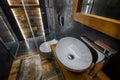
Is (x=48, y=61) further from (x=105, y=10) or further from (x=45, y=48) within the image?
(x=105, y=10)

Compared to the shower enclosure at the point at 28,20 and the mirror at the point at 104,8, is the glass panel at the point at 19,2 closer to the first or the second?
the shower enclosure at the point at 28,20

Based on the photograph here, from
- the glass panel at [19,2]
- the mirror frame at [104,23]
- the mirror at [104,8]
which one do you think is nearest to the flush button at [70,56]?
the mirror frame at [104,23]

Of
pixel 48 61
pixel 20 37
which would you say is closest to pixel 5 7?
pixel 20 37

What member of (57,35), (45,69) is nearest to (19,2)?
(57,35)

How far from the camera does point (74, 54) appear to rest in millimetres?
746

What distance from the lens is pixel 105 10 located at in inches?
21.1

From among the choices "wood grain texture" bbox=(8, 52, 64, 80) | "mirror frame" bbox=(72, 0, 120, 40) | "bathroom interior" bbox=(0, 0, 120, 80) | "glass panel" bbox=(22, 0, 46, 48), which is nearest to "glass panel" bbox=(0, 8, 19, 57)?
"bathroom interior" bbox=(0, 0, 120, 80)

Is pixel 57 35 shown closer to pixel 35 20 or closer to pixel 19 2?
pixel 35 20

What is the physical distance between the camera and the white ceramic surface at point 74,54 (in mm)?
597

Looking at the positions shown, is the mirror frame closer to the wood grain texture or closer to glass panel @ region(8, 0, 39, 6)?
the wood grain texture

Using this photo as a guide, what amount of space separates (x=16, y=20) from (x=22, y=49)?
2.99 ft

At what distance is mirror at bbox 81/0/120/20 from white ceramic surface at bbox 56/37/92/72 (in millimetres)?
321

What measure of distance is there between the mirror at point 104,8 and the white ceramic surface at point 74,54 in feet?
1.05

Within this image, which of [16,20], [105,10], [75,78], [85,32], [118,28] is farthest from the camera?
[16,20]
